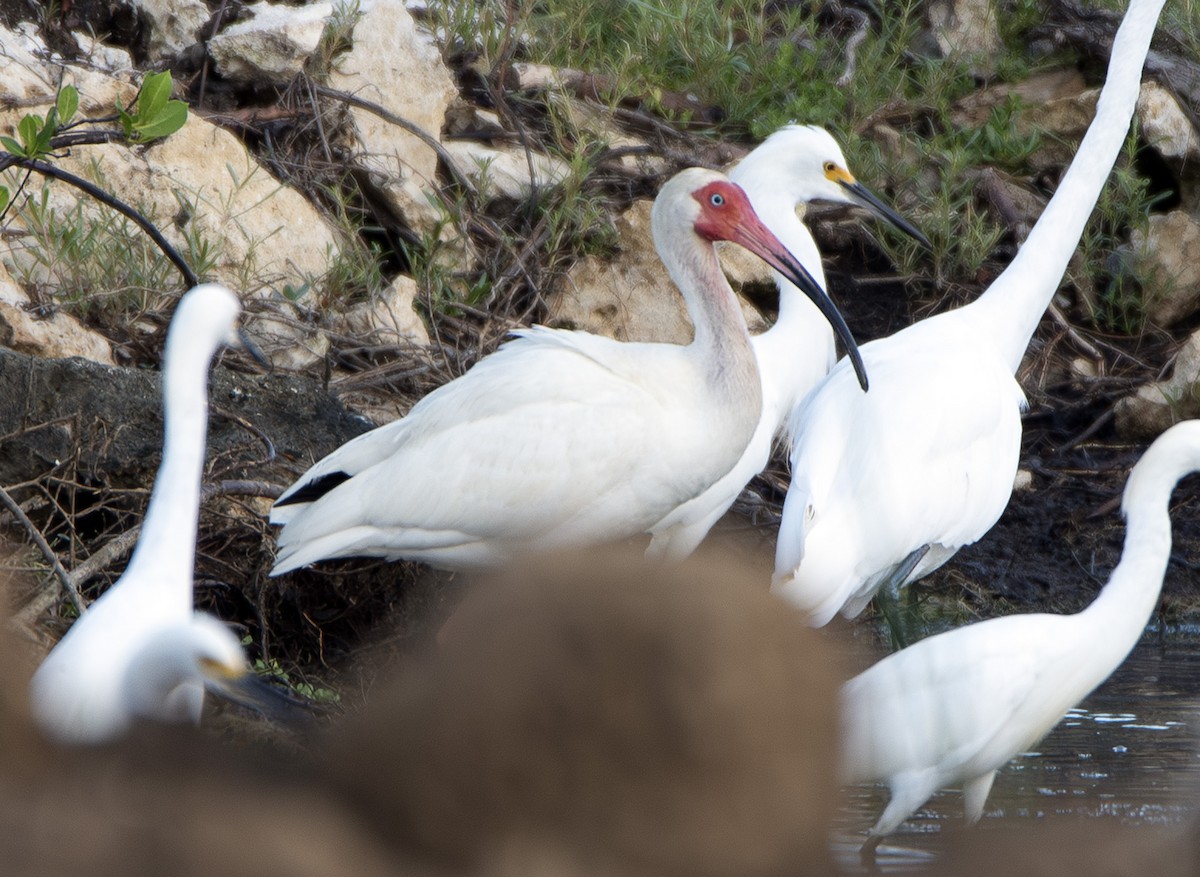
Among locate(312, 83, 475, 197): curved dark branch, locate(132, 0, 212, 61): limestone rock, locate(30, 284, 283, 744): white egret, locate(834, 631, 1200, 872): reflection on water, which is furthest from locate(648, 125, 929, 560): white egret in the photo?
locate(132, 0, 212, 61): limestone rock

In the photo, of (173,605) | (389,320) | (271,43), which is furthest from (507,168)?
(173,605)

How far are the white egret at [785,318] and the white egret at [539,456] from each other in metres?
0.34

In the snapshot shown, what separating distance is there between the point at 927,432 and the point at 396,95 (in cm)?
317

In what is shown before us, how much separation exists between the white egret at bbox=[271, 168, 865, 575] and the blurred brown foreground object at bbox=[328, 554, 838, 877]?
3.40 meters

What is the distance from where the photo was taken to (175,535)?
2.42 meters

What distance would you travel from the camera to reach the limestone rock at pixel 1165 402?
5.81 meters

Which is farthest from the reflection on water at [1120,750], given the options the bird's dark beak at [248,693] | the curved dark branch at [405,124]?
the curved dark branch at [405,124]

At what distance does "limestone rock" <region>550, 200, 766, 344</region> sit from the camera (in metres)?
6.00

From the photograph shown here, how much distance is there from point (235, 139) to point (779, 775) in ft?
17.9

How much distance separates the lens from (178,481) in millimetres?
2449

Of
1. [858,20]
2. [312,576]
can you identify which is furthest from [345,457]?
[858,20]

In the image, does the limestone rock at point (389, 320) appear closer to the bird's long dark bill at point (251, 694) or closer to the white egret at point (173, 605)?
the white egret at point (173, 605)

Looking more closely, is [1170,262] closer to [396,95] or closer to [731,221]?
[731,221]

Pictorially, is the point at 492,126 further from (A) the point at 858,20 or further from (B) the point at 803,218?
(A) the point at 858,20
